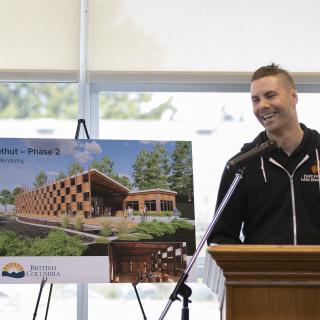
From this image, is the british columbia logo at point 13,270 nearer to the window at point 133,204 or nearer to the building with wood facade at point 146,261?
the building with wood facade at point 146,261

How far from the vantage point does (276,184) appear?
217 centimetres

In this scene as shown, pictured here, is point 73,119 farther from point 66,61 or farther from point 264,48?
point 264,48

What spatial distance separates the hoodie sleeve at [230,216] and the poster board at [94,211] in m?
1.04

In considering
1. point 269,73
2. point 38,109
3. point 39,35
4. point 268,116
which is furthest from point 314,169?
point 39,35

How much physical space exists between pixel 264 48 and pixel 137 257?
5.51ft

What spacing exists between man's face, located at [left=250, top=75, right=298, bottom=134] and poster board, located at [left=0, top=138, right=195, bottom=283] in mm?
1152

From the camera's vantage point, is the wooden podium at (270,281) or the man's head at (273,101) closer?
the wooden podium at (270,281)

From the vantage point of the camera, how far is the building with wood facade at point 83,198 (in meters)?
3.15

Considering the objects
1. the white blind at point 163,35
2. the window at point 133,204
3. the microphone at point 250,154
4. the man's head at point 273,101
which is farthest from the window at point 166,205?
the microphone at point 250,154

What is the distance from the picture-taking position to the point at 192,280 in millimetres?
3178

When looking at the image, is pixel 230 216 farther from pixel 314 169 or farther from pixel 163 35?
pixel 163 35

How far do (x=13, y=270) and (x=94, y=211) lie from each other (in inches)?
20.9

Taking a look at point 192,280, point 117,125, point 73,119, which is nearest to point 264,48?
point 117,125

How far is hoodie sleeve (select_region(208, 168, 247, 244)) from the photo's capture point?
2.09 meters
